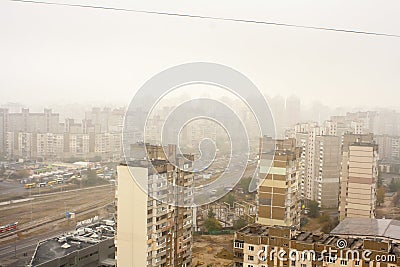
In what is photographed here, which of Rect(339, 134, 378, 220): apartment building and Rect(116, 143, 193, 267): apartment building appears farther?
Rect(339, 134, 378, 220): apartment building

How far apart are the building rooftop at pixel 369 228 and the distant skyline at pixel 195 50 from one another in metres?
0.45

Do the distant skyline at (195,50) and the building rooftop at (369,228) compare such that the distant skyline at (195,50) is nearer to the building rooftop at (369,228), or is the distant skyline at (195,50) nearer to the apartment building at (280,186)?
the apartment building at (280,186)

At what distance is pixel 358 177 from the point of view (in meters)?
1.70

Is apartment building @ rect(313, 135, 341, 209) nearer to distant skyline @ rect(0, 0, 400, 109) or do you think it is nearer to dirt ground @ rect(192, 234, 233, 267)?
distant skyline @ rect(0, 0, 400, 109)

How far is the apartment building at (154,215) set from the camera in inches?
62.4

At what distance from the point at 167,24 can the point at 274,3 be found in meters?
0.43

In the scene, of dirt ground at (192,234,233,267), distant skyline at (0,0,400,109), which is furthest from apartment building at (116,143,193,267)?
distant skyline at (0,0,400,109)

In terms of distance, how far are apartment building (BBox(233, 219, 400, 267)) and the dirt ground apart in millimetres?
31

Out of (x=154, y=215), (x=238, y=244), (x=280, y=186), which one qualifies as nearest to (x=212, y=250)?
(x=238, y=244)

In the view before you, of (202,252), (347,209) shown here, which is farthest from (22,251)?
(347,209)

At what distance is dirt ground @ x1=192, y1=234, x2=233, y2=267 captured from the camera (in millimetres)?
1605

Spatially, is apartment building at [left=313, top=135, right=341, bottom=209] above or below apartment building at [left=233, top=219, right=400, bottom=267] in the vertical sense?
above

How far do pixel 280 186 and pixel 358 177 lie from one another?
12.1 inches

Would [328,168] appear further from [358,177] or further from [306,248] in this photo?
[306,248]
